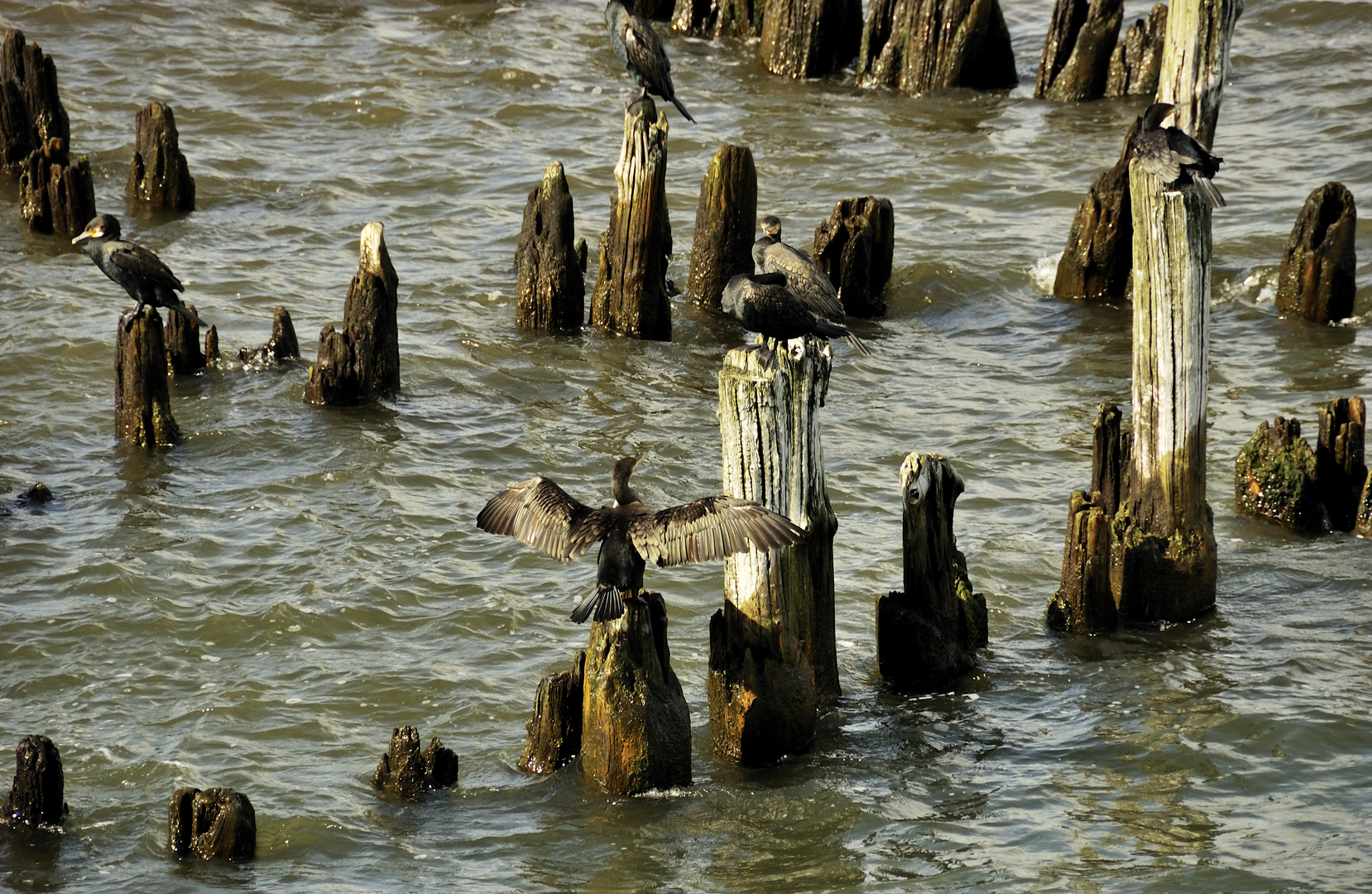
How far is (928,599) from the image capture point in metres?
7.71

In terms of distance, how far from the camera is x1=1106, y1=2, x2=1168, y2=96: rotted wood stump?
18516mm

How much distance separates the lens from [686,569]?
31.3 feet

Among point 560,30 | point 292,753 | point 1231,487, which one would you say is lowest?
point 292,753

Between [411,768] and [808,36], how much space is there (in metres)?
14.8

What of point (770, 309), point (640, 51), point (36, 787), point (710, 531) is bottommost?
point (36, 787)

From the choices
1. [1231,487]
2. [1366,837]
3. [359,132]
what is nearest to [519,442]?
[1231,487]

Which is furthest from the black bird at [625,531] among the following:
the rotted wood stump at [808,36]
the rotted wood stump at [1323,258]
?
the rotted wood stump at [808,36]

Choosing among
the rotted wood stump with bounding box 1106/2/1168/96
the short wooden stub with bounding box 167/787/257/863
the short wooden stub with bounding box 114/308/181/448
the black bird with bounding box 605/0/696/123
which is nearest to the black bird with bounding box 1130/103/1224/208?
the short wooden stub with bounding box 167/787/257/863

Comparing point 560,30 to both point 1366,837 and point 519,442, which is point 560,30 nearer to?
point 519,442

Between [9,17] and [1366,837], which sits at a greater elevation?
[9,17]

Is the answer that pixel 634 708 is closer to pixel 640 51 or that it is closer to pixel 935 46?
pixel 640 51

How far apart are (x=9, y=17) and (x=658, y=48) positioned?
12344mm

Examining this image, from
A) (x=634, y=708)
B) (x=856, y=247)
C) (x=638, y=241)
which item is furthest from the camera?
(x=856, y=247)

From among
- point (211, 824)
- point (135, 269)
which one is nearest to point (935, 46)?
point (135, 269)
